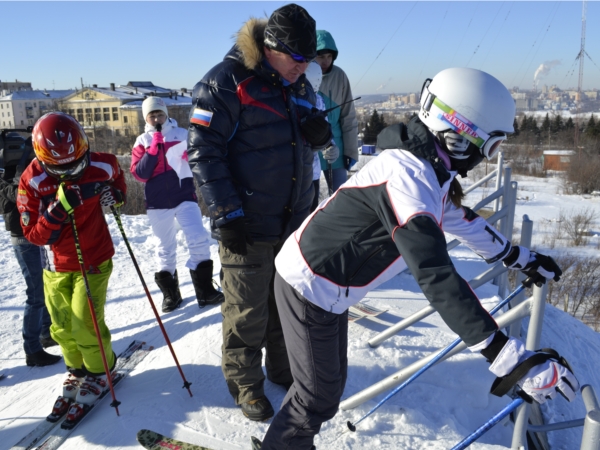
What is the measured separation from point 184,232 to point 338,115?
6.68 feet

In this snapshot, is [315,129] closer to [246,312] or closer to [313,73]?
[246,312]

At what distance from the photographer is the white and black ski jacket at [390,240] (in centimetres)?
164

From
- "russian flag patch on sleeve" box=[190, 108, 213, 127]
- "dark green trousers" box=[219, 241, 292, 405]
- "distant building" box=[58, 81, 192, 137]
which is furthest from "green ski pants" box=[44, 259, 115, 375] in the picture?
"distant building" box=[58, 81, 192, 137]

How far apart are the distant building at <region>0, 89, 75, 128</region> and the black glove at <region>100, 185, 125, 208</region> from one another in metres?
78.8

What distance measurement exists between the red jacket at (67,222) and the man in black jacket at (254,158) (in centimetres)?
98

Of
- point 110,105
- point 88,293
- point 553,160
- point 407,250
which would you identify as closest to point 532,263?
point 407,250

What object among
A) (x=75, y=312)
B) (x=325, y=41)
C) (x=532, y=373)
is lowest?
(x=75, y=312)

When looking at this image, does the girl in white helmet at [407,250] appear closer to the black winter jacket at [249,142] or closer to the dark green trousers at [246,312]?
the dark green trousers at [246,312]

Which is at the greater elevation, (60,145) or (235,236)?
(60,145)

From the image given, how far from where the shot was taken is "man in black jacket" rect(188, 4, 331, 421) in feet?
8.43

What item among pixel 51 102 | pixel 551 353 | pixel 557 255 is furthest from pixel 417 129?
pixel 51 102

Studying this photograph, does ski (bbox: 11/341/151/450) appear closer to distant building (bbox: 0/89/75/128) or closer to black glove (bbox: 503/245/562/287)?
black glove (bbox: 503/245/562/287)

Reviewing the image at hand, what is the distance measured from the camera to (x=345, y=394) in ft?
10.1

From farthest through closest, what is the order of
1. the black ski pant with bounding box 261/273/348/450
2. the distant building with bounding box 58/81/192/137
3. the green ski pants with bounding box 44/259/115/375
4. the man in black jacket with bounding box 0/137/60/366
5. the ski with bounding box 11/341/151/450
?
the distant building with bounding box 58/81/192/137 → the man in black jacket with bounding box 0/137/60/366 → the green ski pants with bounding box 44/259/115/375 → the ski with bounding box 11/341/151/450 → the black ski pant with bounding box 261/273/348/450
